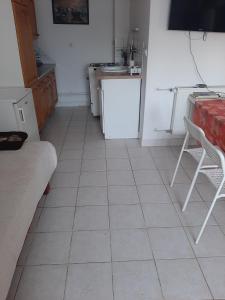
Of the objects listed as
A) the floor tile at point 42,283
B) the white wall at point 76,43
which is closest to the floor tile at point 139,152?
the floor tile at point 42,283

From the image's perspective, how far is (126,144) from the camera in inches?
120

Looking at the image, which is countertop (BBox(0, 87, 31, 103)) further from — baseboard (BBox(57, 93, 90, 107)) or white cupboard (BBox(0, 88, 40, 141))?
baseboard (BBox(57, 93, 90, 107))

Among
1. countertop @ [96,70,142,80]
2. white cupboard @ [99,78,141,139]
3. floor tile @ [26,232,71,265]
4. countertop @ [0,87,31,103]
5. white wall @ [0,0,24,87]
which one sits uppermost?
white wall @ [0,0,24,87]

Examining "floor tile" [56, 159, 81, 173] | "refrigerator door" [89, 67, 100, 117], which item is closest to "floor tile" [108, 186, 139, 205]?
"floor tile" [56, 159, 81, 173]

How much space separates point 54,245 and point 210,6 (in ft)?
8.34

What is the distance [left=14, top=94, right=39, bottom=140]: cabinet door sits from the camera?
2.21m

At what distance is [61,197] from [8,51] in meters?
1.72

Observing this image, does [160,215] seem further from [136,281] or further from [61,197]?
[61,197]

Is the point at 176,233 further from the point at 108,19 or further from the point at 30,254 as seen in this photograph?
the point at 108,19

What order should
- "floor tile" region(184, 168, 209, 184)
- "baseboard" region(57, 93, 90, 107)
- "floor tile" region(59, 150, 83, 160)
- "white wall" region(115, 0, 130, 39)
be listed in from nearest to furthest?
"floor tile" region(184, 168, 209, 184), "floor tile" region(59, 150, 83, 160), "white wall" region(115, 0, 130, 39), "baseboard" region(57, 93, 90, 107)

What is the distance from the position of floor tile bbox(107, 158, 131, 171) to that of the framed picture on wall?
2.85 meters

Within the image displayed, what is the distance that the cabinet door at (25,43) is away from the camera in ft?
8.27

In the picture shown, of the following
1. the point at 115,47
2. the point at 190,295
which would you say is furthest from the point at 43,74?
the point at 190,295

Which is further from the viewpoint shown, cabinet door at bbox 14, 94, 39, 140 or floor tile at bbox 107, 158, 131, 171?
floor tile at bbox 107, 158, 131, 171
